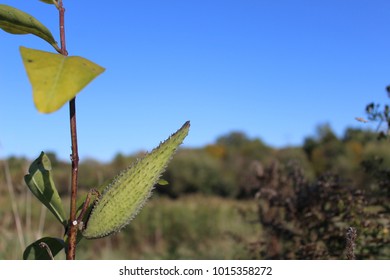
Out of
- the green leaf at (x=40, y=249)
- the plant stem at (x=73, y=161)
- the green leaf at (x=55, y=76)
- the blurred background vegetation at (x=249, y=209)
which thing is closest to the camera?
the green leaf at (x=55, y=76)

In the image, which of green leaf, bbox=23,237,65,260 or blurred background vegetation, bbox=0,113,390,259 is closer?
green leaf, bbox=23,237,65,260

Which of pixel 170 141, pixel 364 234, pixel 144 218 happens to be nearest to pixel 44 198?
pixel 170 141

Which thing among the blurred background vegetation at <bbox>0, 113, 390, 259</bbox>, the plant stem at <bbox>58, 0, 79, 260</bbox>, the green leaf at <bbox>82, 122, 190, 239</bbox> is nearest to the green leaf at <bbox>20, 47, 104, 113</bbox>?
the plant stem at <bbox>58, 0, 79, 260</bbox>

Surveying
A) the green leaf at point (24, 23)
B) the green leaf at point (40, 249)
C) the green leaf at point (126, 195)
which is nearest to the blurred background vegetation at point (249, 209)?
the green leaf at point (40, 249)

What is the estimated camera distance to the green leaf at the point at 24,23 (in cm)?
84

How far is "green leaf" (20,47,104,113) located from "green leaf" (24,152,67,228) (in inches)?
10.5

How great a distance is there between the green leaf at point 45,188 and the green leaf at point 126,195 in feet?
0.23

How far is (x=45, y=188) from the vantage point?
916 mm

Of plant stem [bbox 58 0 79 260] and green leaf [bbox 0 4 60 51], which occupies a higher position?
green leaf [bbox 0 4 60 51]

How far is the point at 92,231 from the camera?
0.88m

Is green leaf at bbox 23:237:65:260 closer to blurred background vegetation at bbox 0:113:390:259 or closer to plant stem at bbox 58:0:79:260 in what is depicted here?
plant stem at bbox 58:0:79:260

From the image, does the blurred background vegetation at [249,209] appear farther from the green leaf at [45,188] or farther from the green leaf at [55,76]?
the green leaf at [55,76]

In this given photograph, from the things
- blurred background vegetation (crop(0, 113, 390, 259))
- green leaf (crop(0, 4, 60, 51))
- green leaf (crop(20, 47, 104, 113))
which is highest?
green leaf (crop(0, 4, 60, 51))

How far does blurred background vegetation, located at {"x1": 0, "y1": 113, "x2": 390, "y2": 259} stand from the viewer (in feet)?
7.35
